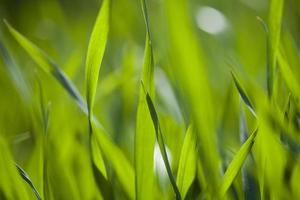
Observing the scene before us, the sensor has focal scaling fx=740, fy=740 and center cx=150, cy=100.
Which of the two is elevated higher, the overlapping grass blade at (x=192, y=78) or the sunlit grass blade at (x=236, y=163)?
the overlapping grass blade at (x=192, y=78)

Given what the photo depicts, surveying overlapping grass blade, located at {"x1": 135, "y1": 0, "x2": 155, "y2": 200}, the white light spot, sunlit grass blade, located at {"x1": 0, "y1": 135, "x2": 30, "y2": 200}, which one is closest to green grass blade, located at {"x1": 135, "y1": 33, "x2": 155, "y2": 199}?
overlapping grass blade, located at {"x1": 135, "y1": 0, "x2": 155, "y2": 200}

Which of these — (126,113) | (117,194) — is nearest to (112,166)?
(117,194)

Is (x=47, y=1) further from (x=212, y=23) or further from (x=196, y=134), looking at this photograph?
(x=196, y=134)

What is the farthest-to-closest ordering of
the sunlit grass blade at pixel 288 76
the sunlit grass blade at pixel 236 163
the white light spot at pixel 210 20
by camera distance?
1. the white light spot at pixel 210 20
2. the sunlit grass blade at pixel 288 76
3. the sunlit grass blade at pixel 236 163

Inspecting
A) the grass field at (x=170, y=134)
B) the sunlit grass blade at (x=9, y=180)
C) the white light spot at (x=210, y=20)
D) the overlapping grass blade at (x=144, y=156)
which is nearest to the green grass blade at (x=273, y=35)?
the grass field at (x=170, y=134)

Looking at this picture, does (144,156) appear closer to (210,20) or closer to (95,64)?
(95,64)

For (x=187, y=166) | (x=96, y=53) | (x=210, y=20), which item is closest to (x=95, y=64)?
(x=96, y=53)

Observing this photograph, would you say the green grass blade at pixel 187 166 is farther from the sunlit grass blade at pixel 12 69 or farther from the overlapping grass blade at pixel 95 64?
the sunlit grass blade at pixel 12 69
